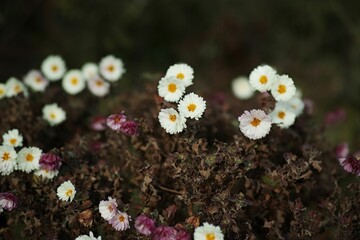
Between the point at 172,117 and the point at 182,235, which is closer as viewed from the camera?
the point at 182,235

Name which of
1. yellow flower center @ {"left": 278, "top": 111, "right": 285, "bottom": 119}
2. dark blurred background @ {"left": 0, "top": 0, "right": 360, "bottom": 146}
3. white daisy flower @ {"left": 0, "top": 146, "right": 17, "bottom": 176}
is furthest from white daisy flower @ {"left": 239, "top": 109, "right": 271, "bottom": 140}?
dark blurred background @ {"left": 0, "top": 0, "right": 360, "bottom": 146}

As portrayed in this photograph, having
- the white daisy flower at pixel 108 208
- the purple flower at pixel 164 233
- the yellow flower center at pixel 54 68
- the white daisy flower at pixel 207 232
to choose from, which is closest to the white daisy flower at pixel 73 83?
the yellow flower center at pixel 54 68

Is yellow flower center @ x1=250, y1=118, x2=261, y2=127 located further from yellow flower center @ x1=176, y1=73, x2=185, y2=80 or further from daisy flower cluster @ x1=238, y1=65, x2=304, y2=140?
yellow flower center @ x1=176, y1=73, x2=185, y2=80

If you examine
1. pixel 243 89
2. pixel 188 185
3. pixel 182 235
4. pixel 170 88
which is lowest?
pixel 182 235

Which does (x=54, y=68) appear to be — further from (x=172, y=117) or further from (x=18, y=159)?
(x=172, y=117)

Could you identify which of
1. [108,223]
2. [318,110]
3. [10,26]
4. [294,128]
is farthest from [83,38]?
[108,223]

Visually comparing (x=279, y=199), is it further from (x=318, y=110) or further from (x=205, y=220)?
(x=318, y=110)

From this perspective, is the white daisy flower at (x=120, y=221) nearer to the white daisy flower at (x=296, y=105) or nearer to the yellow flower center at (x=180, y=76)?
the yellow flower center at (x=180, y=76)

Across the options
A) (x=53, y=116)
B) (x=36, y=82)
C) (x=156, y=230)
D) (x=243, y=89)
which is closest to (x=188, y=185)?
(x=156, y=230)

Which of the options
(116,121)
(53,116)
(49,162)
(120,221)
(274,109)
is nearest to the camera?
(120,221)
